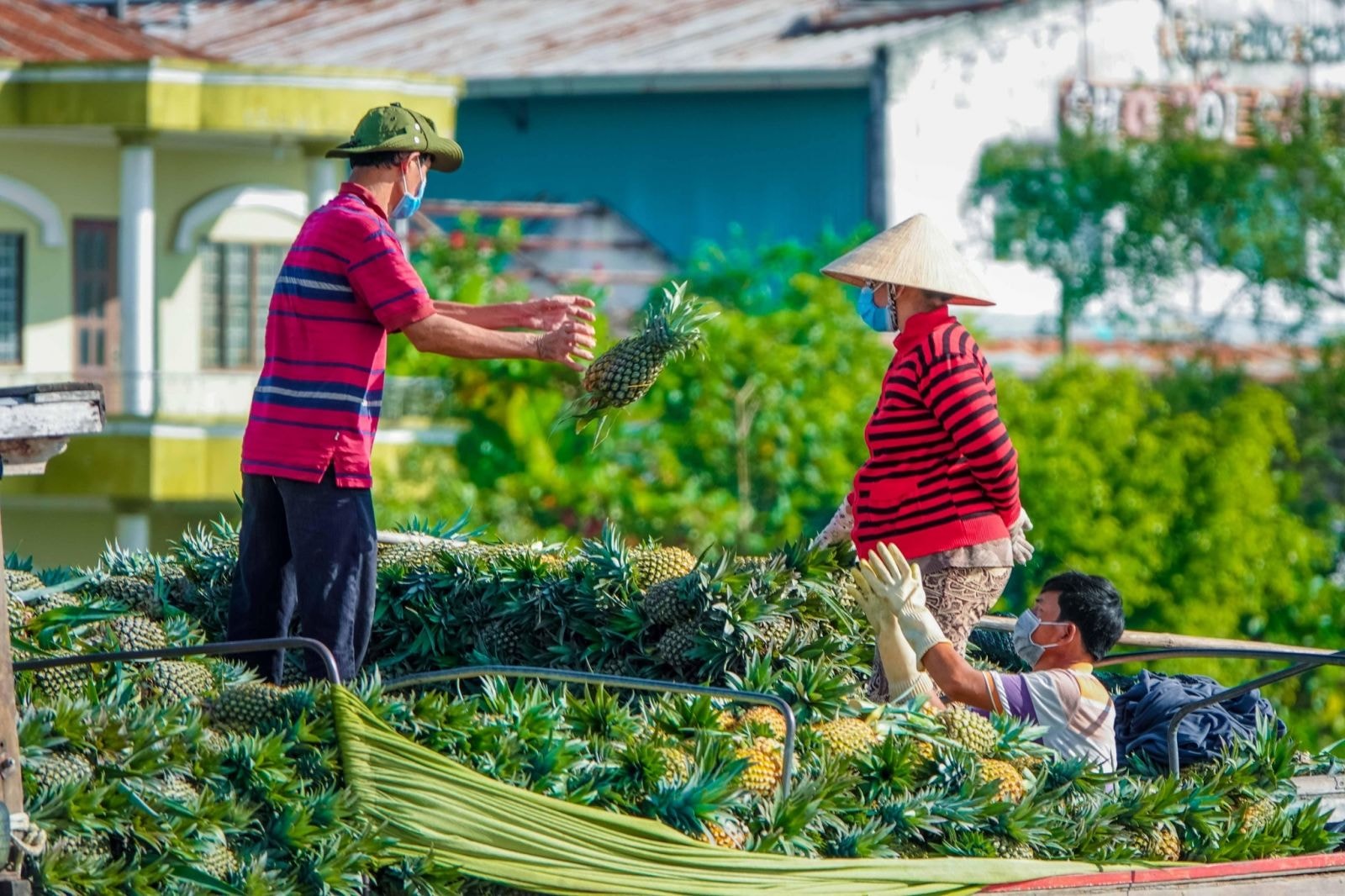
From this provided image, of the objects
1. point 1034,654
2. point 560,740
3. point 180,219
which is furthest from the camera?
point 180,219

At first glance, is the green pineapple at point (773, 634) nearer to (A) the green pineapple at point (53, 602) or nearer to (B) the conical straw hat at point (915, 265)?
(B) the conical straw hat at point (915, 265)

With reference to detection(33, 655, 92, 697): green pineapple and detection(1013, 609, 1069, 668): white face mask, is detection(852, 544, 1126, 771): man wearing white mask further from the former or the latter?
detection(33, 655, 92, 697): green pineapple

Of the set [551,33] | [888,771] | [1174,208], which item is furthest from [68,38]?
[888,771]

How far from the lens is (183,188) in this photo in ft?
66.6

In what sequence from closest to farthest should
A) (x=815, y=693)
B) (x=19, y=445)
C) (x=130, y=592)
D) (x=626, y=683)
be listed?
(x=19, y=445)
(x=626, y=683)
(x=815, y=693)
(x=130, y=592)

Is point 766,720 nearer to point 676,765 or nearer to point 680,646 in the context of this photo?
point 676,765

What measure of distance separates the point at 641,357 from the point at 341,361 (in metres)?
0.90

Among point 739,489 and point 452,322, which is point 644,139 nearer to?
point 739,489

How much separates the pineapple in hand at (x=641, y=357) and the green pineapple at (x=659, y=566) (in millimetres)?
405

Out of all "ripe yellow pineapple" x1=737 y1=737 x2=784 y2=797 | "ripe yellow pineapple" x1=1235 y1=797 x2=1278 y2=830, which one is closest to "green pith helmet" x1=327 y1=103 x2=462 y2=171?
"ripe yellow pineapple" x1=737 y1=737 x2=784 y2=797

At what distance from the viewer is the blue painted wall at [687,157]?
22.9 metres

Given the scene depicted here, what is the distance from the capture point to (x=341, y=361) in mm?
5738

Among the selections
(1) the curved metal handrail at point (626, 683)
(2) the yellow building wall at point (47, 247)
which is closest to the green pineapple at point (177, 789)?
(1) the curved metal handrail at point (626, 683)

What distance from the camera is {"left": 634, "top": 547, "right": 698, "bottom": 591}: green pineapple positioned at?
6.25 meters
